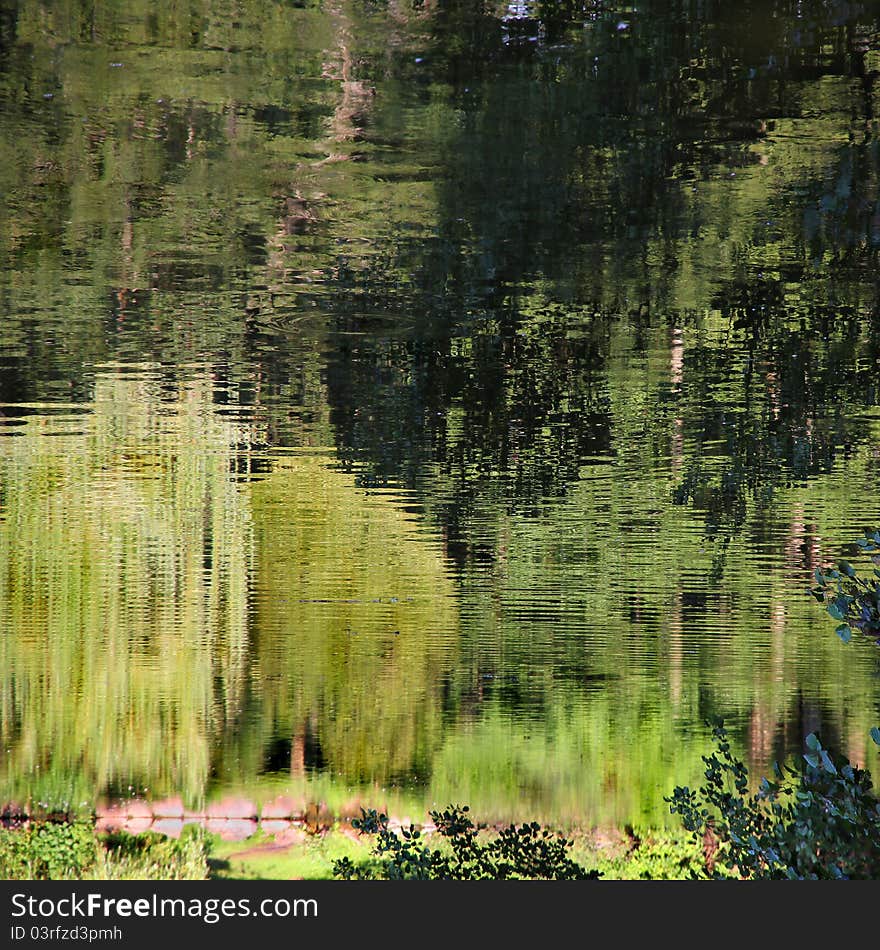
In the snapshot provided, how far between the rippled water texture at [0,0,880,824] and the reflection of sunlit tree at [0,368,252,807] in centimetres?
1

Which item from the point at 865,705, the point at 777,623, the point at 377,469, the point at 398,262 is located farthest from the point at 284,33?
the point at 865,705

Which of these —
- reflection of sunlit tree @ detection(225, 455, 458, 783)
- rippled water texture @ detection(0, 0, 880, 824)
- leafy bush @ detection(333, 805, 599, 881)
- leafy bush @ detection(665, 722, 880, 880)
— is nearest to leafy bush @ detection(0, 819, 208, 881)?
rippled water texture @ detection(0, 0, 880, 824)

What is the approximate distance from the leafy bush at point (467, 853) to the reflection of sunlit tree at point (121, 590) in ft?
2.36

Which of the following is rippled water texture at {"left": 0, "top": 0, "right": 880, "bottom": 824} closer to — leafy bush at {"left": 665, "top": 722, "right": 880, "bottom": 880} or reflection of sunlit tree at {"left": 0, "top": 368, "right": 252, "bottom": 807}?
reflection of sunlit tree at {"left": 0, "top": 368, "right": 252, "bottom": 807}

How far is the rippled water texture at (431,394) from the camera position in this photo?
5.29ft

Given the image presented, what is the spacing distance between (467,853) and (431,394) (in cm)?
197

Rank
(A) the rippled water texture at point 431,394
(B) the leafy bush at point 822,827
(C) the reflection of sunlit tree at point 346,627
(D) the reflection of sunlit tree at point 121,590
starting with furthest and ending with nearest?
(C) the reflection of sunlit tree at point 346,627
(D) the reflection of sunlit tree at point 121,590
(B) the leafy bush at point 822,827
(A) the rippled water texture at point 431,394

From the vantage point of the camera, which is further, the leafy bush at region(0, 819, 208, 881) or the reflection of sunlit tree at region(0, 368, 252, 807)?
the leafy bush at region(0, 819, 208, 881)

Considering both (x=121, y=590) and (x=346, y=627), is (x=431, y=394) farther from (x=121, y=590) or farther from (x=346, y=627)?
(x=121, y=590)

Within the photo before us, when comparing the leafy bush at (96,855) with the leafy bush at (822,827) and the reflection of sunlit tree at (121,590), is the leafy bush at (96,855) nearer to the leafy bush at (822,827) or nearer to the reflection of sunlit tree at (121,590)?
the reflection of sunlit tree at (121,590)

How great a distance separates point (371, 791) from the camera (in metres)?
3.50

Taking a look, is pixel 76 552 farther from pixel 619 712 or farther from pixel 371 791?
pixel 619 712

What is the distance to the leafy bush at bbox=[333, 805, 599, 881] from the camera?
11.1 ft

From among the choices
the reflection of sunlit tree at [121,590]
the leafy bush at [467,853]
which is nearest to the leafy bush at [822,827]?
the leafy bush at [467,853]
